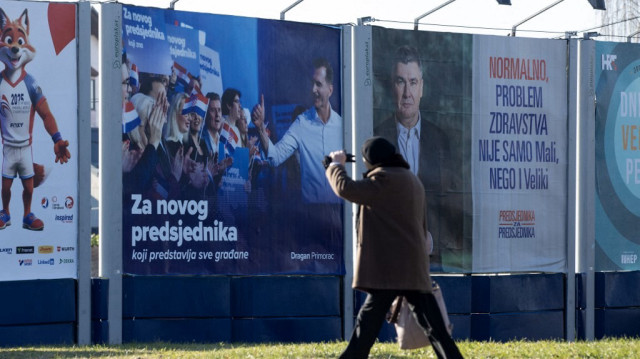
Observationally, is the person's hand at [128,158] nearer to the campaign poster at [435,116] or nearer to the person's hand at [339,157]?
the campaign poster at [435,116]

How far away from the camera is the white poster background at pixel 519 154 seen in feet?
48.9

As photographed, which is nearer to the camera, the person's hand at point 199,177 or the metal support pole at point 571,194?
the person's hand at point 199,177

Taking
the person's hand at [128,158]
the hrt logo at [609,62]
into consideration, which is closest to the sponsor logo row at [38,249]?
the person's hand at [128,158]

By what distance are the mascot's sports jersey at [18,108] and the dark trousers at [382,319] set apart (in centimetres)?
613

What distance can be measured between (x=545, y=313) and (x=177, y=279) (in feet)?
17.2

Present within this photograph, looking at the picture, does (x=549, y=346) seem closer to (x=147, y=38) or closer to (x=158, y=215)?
(x=158, y=215)

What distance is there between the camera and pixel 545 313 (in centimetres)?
1516

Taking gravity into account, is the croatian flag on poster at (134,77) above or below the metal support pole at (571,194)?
above

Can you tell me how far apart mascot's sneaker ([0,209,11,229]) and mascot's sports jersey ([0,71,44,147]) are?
78 cm

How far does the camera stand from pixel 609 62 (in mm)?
15555

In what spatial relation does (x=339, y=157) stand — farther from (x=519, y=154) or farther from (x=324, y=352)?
(x=519, y=154)

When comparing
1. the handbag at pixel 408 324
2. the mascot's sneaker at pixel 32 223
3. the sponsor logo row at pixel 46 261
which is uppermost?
the mascot's sneaker at pixel 32 223

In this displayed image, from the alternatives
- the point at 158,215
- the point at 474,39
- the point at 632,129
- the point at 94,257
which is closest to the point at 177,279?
the point at 158,215

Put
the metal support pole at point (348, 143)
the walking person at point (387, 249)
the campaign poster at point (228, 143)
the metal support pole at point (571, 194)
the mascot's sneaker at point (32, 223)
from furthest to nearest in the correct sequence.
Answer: the metal support pole at point (571, 194) < the metal support pole at point (348, 143) < the campaign poster at point (228, 143) < the mascot's sneaker at point (32, 223) < the walking person at point (387, 249)
